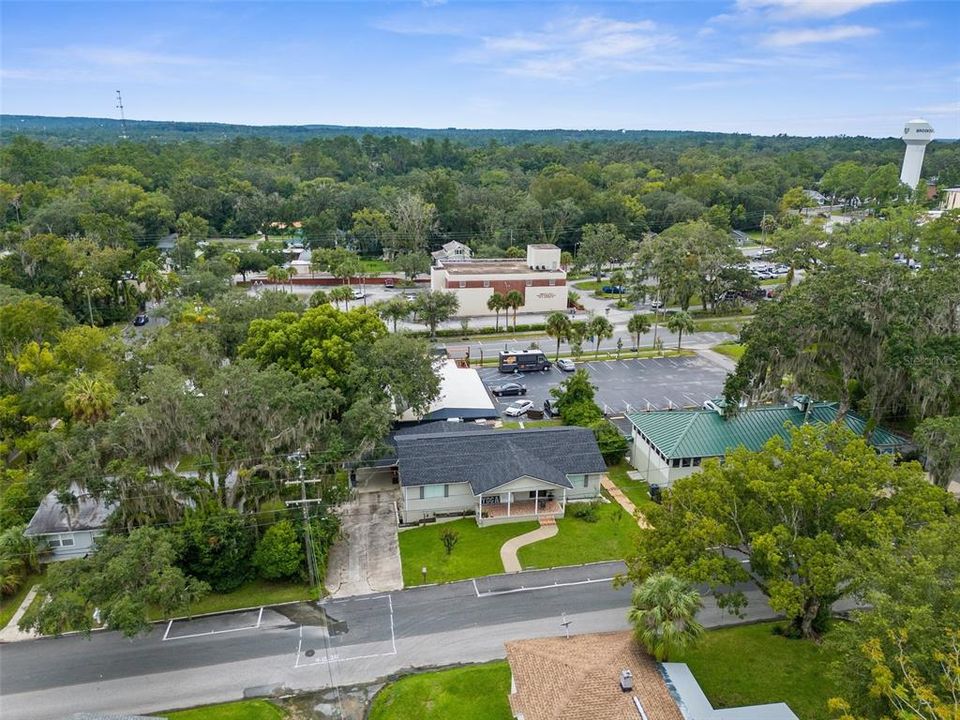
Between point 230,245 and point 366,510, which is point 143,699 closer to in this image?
point 366,510

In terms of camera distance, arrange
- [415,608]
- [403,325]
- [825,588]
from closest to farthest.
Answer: [825,588]
[415,608]
[403,325]

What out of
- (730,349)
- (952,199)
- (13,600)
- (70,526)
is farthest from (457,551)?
(952,199)

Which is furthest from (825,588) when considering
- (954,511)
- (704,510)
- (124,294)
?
(124,294)

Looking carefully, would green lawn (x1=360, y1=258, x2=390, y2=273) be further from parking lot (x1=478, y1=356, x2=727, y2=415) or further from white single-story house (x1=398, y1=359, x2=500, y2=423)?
white single-story house (x1=398, y1=359, x2=500, y2=423)

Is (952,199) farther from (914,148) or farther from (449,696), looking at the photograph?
(449,696)

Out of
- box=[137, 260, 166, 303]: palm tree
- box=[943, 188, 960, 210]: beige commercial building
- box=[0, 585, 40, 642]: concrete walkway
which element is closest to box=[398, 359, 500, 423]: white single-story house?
box=[0, 585, 40, 642]: concrete walkway

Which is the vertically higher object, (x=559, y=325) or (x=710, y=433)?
(x=559, y=325)
